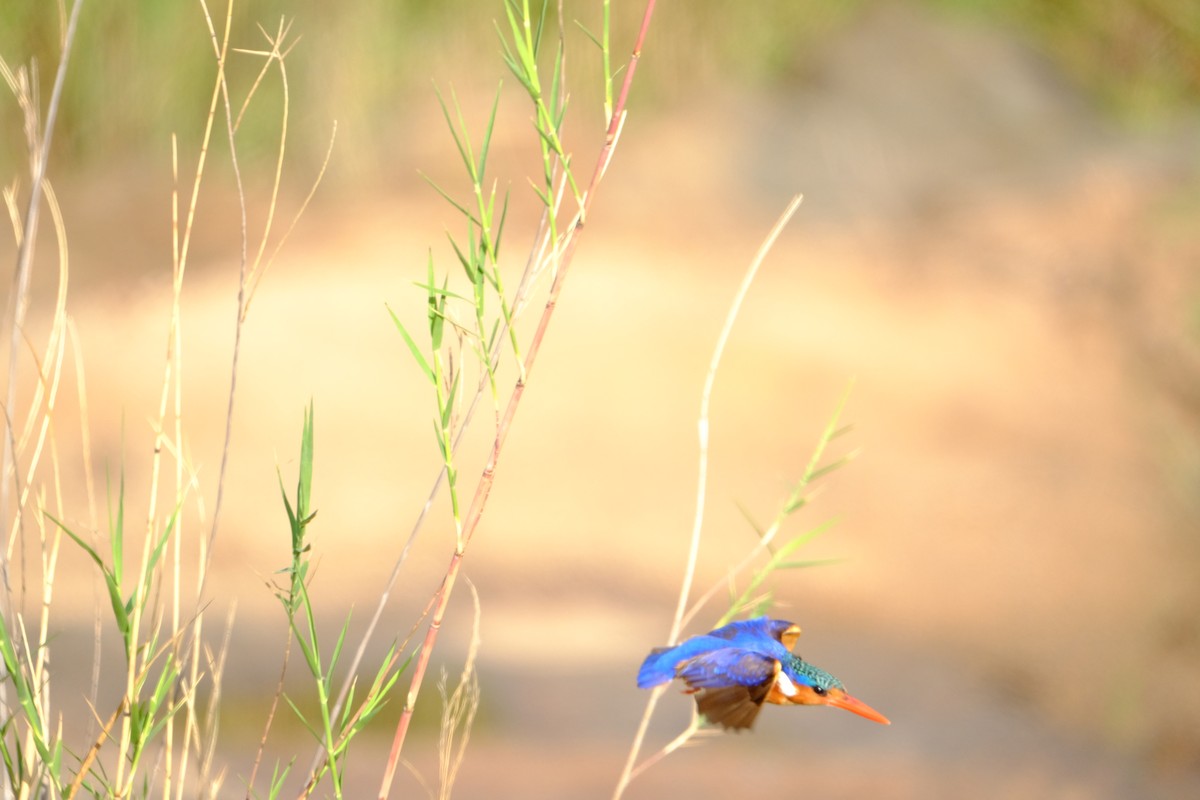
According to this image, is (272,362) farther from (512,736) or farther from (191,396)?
(512,736)

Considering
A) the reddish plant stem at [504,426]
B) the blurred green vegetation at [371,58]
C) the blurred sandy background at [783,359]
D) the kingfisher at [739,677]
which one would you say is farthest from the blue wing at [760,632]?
the blurred green vegetation at [371,58]

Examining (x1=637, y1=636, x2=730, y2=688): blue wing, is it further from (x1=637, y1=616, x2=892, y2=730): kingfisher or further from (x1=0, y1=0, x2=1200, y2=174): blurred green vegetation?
(x1=0, y1=0, x2=1200, y2=174): blurred green vegetation

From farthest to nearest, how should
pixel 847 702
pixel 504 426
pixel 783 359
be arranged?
pixel 783 359 → pixel 504 426 → pixel 847 702

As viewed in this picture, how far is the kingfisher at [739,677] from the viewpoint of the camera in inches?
25.3

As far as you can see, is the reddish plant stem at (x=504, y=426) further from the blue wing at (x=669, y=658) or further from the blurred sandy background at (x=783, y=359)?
the blurred sandy background at (x=783, y=359)

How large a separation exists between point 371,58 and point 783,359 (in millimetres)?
2160

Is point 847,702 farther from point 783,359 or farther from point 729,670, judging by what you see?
point 783,359

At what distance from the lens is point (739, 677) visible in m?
0.65

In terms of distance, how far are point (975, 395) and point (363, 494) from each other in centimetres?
248

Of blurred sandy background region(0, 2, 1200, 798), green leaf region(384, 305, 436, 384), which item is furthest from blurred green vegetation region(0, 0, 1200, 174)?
green leaf region(384, 305, 436, 384)

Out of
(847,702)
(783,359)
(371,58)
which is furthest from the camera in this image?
(371,58)

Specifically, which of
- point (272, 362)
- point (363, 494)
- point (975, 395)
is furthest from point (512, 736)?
point (975, 395)

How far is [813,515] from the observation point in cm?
471

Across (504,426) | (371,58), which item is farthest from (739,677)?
(371,58)
